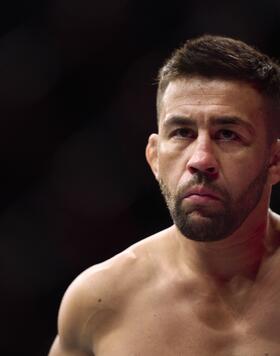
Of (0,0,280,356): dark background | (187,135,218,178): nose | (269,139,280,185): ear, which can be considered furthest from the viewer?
A: (0,0,280,356): dark background

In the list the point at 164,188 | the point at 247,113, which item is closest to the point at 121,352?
the point at 164,188

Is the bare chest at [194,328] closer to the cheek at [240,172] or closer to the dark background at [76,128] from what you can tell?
the cheek at [240,172]

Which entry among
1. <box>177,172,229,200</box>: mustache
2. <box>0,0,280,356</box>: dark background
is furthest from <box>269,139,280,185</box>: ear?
<box>0,0,280,356</box>: dark background

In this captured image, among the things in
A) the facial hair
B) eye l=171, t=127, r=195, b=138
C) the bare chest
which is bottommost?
the bare chest

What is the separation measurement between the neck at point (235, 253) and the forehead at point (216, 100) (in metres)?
0.18

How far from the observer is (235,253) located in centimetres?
108

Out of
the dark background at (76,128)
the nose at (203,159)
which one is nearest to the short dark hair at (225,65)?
the nose at (203,159)

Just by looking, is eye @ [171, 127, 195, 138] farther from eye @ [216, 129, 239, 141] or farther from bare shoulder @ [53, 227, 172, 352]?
bare shoulder @ [53, 227, 172, 352]

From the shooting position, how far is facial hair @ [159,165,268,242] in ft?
3.18

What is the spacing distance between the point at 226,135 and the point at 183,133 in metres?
0.06

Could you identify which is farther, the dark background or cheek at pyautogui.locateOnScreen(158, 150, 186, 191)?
the dark background

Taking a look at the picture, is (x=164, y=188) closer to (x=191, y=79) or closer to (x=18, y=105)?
(x=191, y=79)

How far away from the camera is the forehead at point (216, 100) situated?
3.22ft

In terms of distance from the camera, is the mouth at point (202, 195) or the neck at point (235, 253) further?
the neck at point (235, 253)
